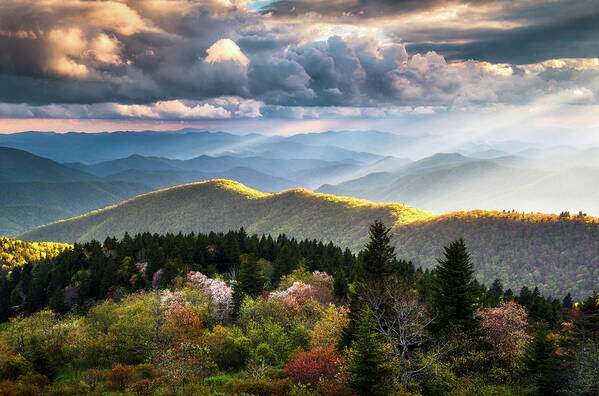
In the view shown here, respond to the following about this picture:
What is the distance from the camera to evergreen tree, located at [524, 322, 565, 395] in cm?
3550

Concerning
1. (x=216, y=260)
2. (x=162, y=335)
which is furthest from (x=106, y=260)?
(x=162, y=335)

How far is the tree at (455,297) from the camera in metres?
45.8

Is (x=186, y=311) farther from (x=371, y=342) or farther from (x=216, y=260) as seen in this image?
(x=216, y=260)

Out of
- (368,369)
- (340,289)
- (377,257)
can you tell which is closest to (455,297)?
(377,257)

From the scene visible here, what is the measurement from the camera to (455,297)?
154 feet

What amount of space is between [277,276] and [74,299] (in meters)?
54.6

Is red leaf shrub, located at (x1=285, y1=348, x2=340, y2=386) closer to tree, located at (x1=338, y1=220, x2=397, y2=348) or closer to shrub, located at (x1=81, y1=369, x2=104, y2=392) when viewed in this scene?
tree, located at (x1=338, y1=220, x2=397, y2=348)

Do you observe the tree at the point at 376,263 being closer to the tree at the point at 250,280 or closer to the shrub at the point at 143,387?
the shrub at the point at 143,387

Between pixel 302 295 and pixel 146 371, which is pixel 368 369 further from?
pixel 302 295

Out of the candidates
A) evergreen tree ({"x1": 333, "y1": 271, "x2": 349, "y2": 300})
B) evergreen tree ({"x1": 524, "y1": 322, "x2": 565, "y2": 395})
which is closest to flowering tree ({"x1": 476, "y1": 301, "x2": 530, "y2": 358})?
evergreen tree ({"x1": 524, "y1": 322, "x2": 565, "y2": 395})

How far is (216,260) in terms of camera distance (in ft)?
369

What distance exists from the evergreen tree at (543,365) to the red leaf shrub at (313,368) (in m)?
20.0

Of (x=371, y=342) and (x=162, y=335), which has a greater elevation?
(x=371, y=342)

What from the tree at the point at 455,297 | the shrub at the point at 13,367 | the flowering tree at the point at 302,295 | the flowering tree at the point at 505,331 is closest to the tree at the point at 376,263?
the tree at the point at 455,297
